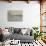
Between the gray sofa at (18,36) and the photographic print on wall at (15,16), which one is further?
the photographic print on wall at (15,16)

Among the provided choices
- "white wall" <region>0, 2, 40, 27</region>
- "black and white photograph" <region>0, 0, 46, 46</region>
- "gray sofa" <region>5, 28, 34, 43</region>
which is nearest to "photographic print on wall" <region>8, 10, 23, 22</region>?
"black and white photograph" <region>0, 0, 46, 46</region>

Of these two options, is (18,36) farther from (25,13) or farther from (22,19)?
(25,13)

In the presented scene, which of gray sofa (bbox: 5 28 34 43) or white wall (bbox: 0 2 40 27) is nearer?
gray sofa (bbox: 5 28 34 43)

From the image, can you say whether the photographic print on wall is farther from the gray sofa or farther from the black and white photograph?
the gray sofa

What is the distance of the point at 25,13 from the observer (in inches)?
162

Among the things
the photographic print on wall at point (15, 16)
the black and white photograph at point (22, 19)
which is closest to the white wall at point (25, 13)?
the black and white photograph at point (22, 19)

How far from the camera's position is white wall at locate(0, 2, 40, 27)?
4074 mm

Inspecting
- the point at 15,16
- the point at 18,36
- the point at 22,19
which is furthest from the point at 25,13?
the point at 18,36

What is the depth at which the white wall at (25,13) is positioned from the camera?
4.07 meters

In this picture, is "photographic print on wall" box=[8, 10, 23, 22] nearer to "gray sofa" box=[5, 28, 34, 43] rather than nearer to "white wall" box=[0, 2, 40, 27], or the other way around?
"white wall" box=[0, 2, 40, 27]

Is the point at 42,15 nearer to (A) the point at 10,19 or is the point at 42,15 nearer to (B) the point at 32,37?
(B) the point at 32,37

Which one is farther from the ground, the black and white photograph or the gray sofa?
the black and white photograph

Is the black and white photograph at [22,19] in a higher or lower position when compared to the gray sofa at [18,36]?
higher

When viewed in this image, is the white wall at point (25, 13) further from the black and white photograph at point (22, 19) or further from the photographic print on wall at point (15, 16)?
the photographic print on wall at point (15, 16)
